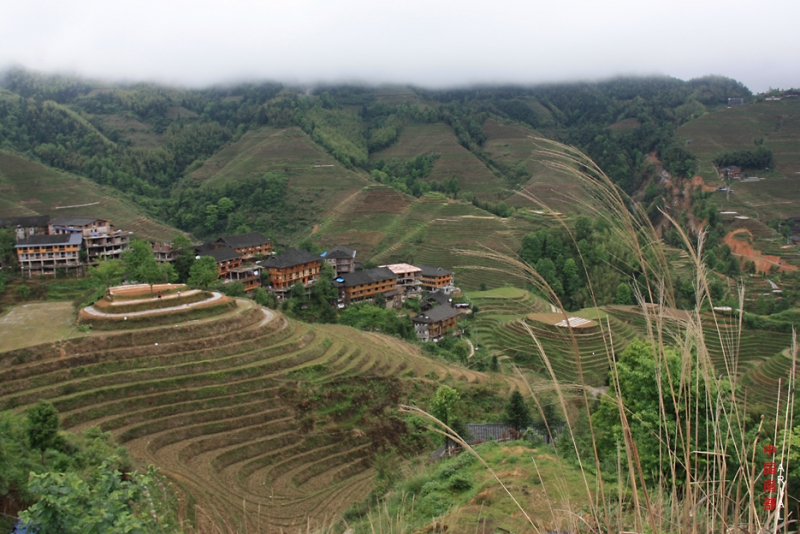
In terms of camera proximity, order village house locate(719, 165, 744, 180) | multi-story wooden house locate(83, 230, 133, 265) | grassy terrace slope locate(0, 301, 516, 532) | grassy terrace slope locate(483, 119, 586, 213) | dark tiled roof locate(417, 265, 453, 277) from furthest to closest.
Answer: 1. village house locate(719, 165, 744, 180)
2. grassy terrace slope locate(483, 119, 586, 213)
3. dark tiled roof locate(417, 265, 453, 277)
4. multi-story wooden house locate(83, 230, 133, 265)
5. grassy terrace slope locate(0, 301, 516, 532)

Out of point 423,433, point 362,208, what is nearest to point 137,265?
point 423,433

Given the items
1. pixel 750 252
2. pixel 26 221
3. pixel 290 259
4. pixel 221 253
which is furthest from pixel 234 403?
pixel 750 252

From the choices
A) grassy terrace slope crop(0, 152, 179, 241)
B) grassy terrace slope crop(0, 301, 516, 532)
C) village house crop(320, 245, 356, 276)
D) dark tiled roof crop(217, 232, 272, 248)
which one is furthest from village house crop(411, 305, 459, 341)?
grassy terrace slope crop(0, 152, 179, 241)

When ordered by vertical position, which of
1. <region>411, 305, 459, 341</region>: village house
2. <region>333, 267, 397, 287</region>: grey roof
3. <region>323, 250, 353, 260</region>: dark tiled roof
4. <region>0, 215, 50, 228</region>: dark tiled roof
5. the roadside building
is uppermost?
<region>0, 215, 50, 228</region>: dark tiled roof

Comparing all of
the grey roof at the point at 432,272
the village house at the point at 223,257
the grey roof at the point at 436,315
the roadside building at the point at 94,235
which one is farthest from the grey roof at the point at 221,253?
the grey roof at the point at 432,272

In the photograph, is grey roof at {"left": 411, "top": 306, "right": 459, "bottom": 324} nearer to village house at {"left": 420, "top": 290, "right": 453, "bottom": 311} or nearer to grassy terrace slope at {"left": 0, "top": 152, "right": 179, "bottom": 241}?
village house at {"left": 420, "top": 290, "right": 453, "bottom": 311}
